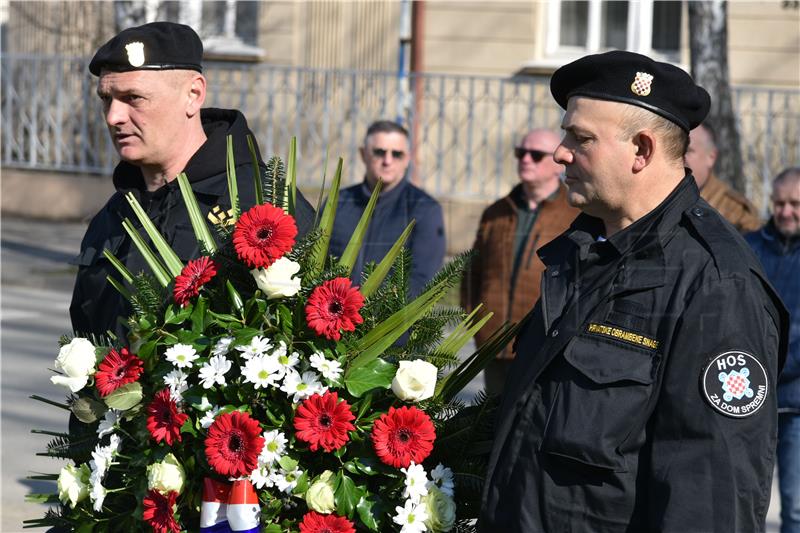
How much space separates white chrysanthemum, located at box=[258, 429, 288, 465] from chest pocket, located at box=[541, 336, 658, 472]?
562 mm

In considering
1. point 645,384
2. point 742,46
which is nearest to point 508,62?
point 742,46

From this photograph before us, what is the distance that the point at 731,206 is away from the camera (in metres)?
6.12

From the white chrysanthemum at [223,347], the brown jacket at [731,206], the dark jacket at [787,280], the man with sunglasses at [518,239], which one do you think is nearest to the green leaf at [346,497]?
the white chrysanthemum at [223,347]

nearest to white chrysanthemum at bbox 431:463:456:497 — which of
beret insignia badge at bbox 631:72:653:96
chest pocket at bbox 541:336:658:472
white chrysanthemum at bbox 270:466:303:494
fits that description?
white chrysanthemum at bbox 270:466:303:494

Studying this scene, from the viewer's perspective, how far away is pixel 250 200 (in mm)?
3094

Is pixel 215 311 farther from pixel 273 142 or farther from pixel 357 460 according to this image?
pixel 273 142

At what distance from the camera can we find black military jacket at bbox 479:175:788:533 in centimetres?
208

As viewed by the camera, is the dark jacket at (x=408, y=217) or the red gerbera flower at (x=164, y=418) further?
the dark jacket at (x=408, y=217)

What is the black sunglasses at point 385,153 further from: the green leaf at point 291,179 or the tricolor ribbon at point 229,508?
the tricolor ribbon at point 229,508

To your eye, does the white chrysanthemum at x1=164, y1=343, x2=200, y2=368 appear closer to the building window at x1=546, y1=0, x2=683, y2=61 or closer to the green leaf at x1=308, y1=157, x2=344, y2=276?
the green leaf at x1=308, y1=157, x2=344, y2=276

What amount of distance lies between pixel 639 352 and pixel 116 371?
3.61 ft

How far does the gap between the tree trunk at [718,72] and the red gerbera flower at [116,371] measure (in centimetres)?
958

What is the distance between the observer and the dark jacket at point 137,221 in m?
3.08

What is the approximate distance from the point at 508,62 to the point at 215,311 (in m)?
12.9
